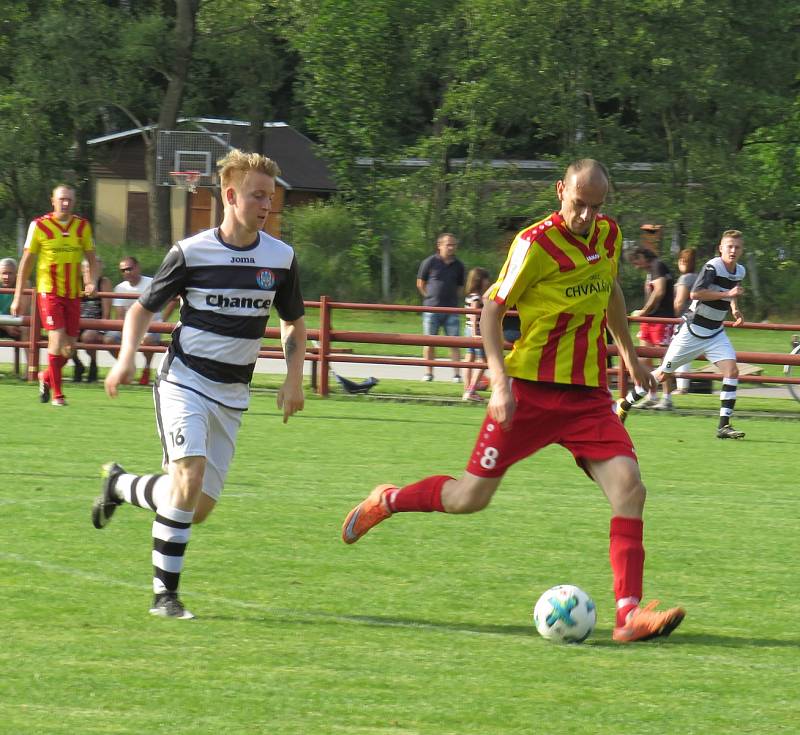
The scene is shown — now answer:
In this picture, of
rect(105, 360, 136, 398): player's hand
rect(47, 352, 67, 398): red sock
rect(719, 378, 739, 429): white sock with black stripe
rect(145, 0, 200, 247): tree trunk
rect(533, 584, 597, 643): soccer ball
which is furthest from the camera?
rect(145, 0, 200, 247): tree trunk

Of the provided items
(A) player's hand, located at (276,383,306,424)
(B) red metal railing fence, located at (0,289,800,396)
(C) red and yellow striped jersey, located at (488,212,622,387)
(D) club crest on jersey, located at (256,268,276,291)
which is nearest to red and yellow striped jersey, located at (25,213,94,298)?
(B) red metal railing fence, located at (0,289,800,396)

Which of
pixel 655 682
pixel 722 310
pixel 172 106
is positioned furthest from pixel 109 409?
pixel 172 106

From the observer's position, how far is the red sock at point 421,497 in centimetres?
646

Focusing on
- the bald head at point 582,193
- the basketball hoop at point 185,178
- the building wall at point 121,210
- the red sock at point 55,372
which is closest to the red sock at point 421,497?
the bald head at point 582,193

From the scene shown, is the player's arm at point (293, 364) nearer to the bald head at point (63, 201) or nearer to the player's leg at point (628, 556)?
the player's leg at point (628, 556)

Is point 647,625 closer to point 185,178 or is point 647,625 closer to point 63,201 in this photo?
point 63,201

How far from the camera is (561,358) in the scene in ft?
20.2

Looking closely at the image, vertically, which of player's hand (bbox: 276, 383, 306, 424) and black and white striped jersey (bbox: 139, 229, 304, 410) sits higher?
black and white striped jersey (bbox: 139, 229, 304, 410)

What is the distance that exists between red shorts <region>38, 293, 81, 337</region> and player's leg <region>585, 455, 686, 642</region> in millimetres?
9332

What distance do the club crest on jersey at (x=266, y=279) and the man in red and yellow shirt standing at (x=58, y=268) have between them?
852 centimetres

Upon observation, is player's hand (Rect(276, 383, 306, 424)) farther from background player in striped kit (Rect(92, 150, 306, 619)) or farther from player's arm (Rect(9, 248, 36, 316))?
player's arm (Rect(9, 248, 36, 316))

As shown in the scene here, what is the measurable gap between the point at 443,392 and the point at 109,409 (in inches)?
195

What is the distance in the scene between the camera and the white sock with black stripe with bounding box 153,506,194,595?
19.4 feet

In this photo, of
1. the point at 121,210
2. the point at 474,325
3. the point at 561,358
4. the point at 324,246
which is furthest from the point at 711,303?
the point at 121,210
